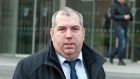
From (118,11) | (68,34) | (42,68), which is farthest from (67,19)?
(118,11)

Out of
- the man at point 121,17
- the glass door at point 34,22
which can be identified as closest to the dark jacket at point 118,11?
the man at point 121,17

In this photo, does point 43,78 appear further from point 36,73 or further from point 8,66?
point 8,66

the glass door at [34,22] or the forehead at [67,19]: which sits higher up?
the forehead at [67,19]

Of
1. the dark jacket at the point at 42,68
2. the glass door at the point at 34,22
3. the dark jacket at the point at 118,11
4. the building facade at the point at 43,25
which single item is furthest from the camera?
the glass door at the point at 34,22

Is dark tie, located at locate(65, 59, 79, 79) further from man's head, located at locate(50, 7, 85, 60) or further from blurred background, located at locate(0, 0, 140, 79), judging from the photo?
blurred background, located at locate(0, 0, 140, 79)

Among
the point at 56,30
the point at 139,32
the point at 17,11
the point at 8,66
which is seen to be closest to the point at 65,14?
the point at 56,30

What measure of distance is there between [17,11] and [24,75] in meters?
14.0

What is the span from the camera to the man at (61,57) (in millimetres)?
3037

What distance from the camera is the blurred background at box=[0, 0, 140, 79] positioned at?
15.8m

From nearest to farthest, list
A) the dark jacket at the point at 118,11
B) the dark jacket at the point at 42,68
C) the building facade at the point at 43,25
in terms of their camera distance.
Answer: the dark jacket at the point at 42,68, the dark jacket at the point at 118,11, the building facade at the point at 43,25

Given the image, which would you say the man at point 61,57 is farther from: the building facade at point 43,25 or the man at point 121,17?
the building facade at point 43,25

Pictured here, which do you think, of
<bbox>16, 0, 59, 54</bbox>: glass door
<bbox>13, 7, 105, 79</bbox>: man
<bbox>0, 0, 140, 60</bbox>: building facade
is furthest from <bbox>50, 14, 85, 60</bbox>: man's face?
<bbox>16, 0, 59, 54</bbox>: glass door

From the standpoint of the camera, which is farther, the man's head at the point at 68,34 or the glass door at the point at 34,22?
the glass door at the point at 34,22

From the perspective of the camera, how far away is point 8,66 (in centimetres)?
1243
